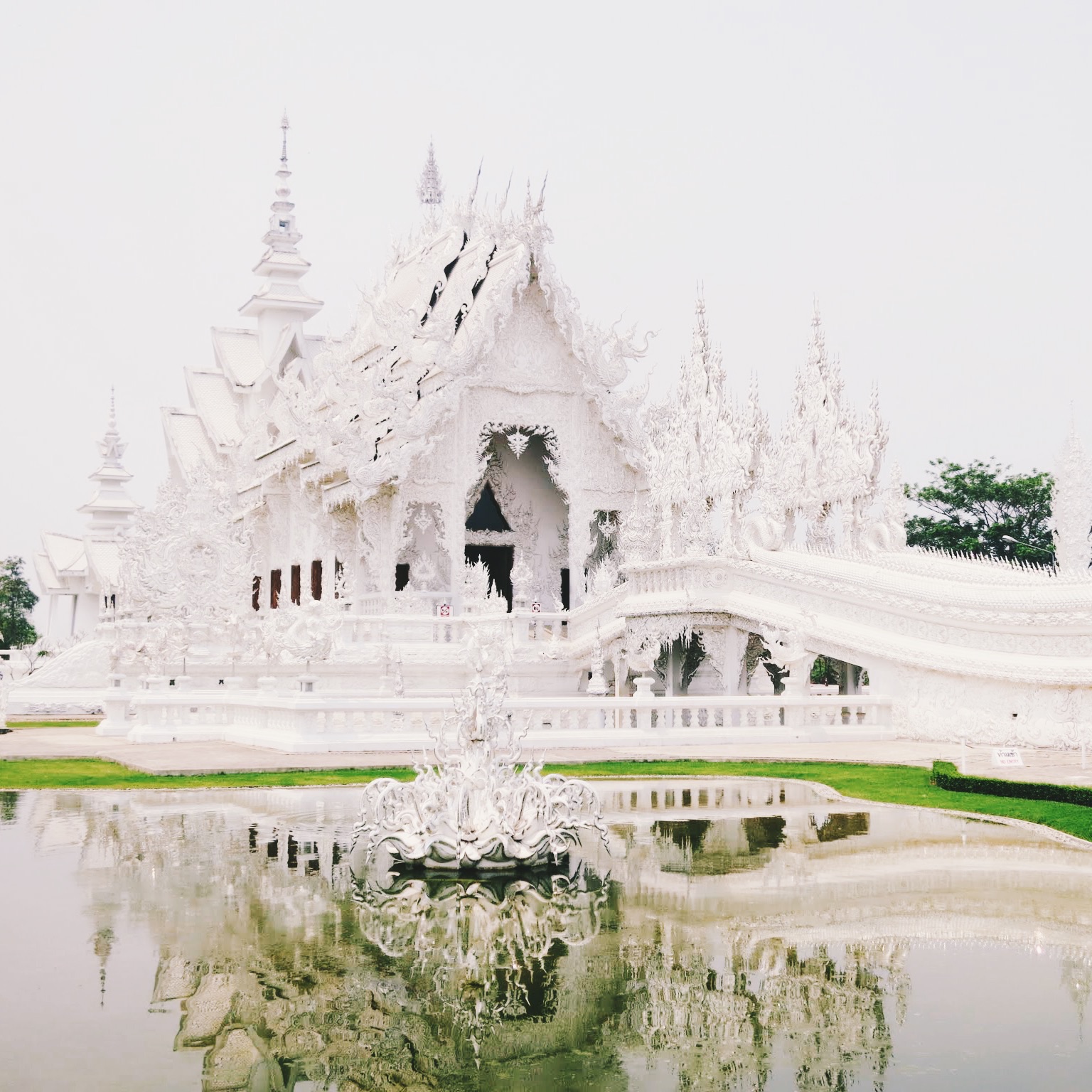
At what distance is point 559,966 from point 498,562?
23116 mm

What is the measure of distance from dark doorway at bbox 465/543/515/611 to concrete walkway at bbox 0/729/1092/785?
39.8 ft

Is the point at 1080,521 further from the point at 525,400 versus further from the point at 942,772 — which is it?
the point at 525,400

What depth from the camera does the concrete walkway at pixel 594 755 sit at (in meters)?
13.3

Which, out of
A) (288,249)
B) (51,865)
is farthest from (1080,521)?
(288,249)

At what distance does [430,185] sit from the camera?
41.1m

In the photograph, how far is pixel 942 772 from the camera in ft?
40.0

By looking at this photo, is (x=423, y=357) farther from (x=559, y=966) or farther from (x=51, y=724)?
(x=559, y=966)

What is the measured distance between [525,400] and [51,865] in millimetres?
18572

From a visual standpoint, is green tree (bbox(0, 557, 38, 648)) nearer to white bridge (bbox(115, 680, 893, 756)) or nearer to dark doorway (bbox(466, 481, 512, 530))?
dark doorway (bbox(466, 481, 512, 530))

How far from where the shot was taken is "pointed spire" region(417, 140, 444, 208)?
4084 centimetres

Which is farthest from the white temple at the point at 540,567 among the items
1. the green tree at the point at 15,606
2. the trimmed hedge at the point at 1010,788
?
the green tree at the point at 15,606

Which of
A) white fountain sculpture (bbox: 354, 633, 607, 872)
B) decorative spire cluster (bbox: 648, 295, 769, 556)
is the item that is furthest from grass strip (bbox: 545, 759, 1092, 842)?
decorative spire cluster (bbox: 648, 295, 769, 556)

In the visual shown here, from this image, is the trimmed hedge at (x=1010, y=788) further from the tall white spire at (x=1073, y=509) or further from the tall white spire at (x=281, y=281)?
the tall white spire at (x=281, y=281)

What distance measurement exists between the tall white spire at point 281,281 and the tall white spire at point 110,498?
7.59 meters
